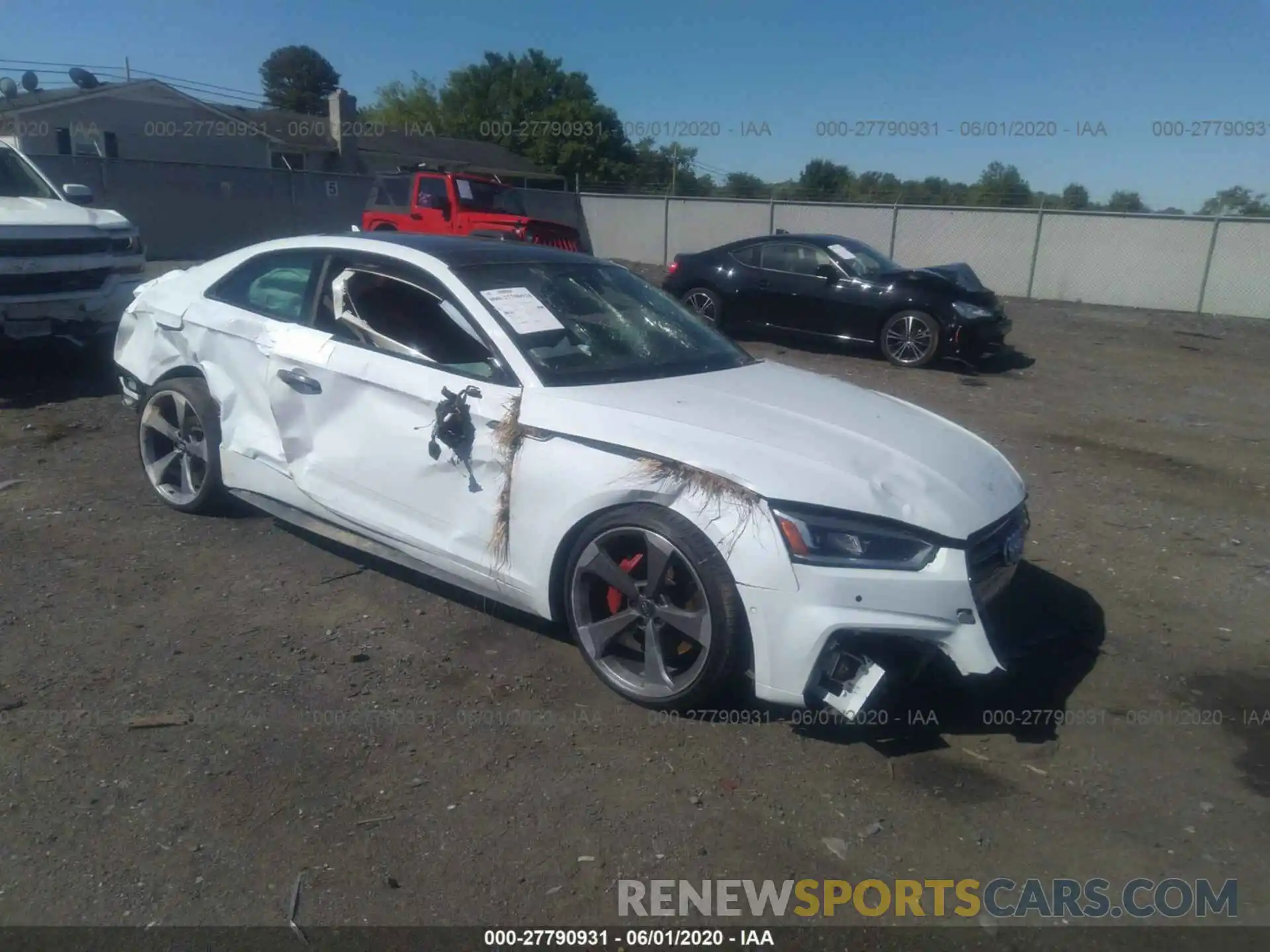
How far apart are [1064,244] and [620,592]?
21.2 meters

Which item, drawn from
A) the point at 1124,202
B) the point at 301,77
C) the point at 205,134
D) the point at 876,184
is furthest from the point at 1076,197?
the point at 301,77

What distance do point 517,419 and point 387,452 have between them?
28.0 inches

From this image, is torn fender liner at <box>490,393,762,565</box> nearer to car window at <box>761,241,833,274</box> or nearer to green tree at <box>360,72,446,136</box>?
car window at <box>761,241,833,274</box>

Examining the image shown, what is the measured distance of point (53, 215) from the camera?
27.2ft

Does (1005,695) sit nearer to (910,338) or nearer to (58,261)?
(58,261)

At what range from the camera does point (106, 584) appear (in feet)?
15.2

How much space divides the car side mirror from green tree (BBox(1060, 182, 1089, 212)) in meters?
26.2

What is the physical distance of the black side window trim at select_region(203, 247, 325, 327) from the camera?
470cm

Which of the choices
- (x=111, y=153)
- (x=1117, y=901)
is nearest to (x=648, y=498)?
(x=1117, y=901)

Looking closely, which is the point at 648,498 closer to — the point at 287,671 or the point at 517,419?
the point at 517,419

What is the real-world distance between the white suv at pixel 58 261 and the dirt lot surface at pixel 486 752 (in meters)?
3.15

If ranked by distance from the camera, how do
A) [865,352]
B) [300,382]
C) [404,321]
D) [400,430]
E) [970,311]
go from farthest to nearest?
[865,352] < [970,311] < [300,382] < [404,321] < [400,430]

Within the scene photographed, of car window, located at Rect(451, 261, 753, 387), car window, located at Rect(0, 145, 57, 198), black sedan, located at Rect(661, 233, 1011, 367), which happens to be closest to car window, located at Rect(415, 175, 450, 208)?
black sedan, located at Rect(661, 233, 1011, 367)

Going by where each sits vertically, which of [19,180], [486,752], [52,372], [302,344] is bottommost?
[486,752]
